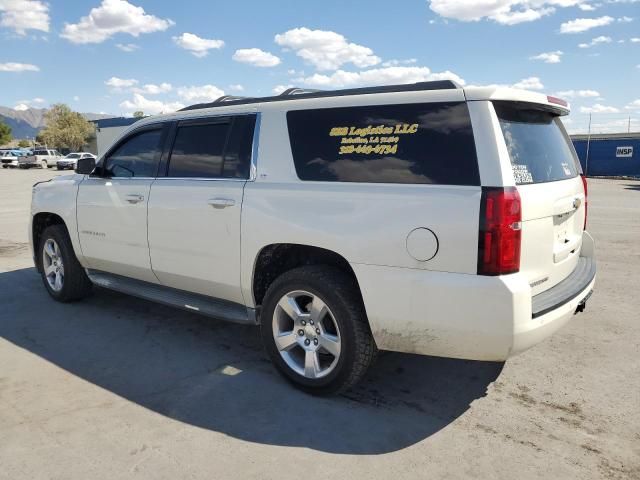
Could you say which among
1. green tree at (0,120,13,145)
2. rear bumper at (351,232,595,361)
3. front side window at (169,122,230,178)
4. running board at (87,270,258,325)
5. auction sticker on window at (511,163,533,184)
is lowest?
running board at (87,270,258,325)

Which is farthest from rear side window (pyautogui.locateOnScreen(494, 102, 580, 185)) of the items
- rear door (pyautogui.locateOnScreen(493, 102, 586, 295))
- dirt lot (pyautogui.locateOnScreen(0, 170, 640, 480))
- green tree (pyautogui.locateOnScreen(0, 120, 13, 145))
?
green tree (pyautogui.locateOnScreen(0, 120, 13, 145))

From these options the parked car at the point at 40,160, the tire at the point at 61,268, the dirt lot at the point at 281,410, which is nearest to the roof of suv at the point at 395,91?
the tire at the point at 61,268

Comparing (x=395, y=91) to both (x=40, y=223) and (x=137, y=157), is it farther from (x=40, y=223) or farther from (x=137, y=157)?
(x=40, y=223)

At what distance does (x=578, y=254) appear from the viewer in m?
3.82

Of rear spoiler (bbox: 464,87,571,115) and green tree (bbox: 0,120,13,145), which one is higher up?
green tree (bbox: 0,120,13,145)

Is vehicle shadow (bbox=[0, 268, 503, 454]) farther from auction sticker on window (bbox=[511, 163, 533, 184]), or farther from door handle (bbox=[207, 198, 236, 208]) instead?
auction sticker on window (bbox=[511, 163, 533, 184])

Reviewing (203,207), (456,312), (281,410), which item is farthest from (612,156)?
(281,410)

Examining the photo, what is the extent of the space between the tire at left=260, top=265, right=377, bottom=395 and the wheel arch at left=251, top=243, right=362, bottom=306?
101 mm

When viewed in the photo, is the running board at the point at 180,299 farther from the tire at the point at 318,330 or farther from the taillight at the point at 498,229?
the taillight at the point at 498,229

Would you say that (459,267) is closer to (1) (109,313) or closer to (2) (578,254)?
(2) (578,254)

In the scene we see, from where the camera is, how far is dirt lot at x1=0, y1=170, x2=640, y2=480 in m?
2.72

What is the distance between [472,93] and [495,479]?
6.60 feet

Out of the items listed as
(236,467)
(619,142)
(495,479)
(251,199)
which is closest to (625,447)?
(495,479)

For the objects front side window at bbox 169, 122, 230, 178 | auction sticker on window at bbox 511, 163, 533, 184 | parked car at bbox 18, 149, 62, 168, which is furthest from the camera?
parked car at bbox 18, 149, 62, 168
